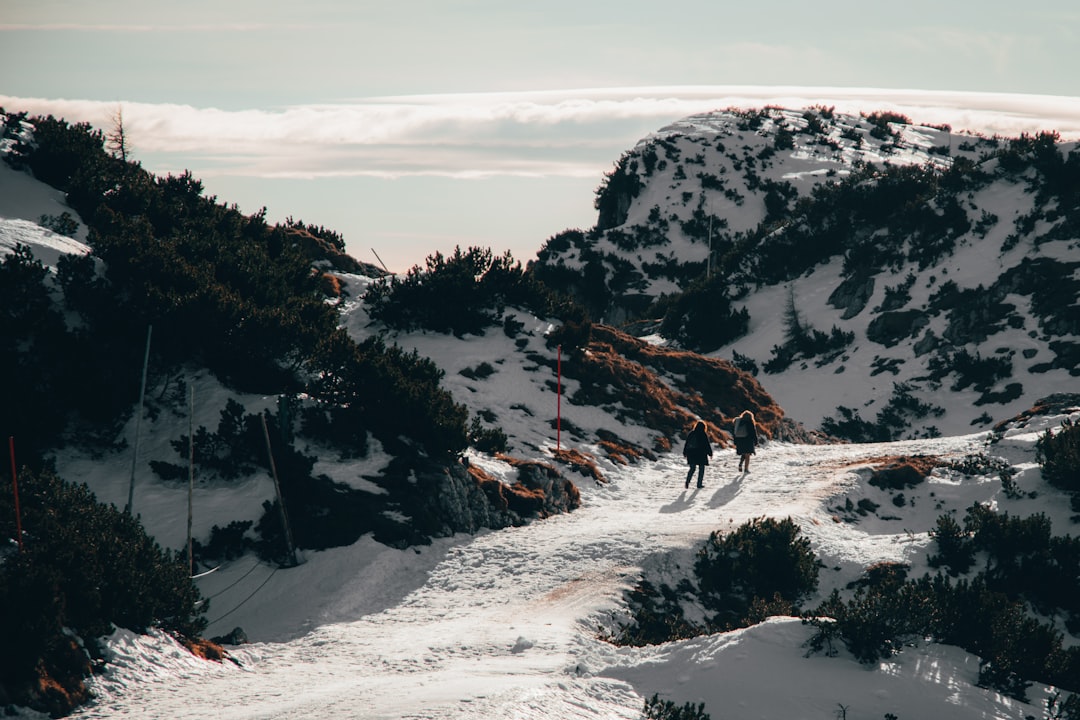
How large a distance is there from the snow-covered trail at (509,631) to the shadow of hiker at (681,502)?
0.16 feet

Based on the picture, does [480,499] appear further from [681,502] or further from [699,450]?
[699,450]

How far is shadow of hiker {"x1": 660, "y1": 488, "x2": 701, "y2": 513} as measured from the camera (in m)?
21.2

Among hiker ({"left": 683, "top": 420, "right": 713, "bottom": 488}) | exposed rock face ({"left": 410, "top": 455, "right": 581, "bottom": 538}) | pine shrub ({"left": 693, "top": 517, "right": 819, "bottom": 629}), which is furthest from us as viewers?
→ hiker ({"left": 683, "top": 420, "right": 713, "bottom": 488})

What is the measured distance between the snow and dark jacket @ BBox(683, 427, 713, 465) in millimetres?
894

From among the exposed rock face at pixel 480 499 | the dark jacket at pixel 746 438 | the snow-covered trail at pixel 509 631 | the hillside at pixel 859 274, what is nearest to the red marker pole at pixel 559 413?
the snow-covered trail at pixel 509 631

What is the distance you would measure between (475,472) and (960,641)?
36.9ft

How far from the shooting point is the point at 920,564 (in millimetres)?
18094

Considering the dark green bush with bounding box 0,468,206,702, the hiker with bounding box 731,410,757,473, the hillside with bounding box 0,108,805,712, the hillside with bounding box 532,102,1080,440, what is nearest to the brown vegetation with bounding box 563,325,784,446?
the hillside with bounding box 0,108,805,712

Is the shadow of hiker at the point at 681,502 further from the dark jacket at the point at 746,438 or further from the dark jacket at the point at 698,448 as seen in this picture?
the dark jacket at the point at 746,438

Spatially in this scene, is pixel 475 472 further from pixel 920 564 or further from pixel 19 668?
pixel 19 668

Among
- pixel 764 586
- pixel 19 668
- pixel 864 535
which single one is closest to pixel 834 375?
pixel 864 535

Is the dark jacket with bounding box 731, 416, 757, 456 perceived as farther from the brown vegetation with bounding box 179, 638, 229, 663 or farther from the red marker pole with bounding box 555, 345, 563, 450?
the brown vegetation with bounding box 179, 638, 229, 663

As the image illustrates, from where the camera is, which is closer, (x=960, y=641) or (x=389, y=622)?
(x=960, y=641)

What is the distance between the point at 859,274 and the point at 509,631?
4409cm
